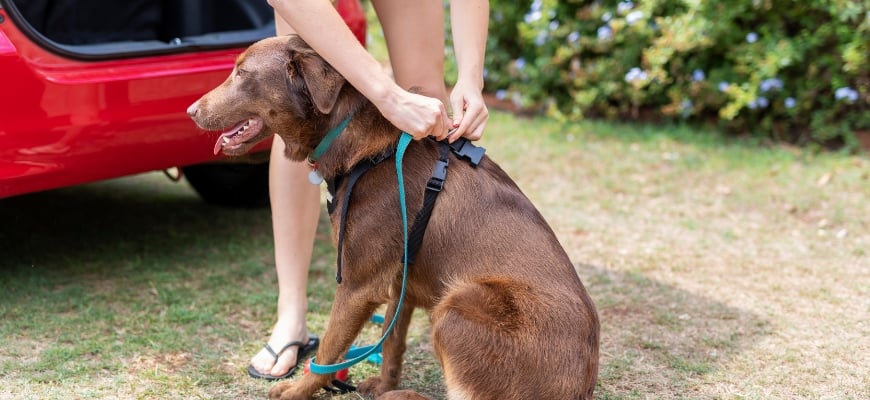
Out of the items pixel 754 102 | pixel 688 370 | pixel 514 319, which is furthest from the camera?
pixel 754 102

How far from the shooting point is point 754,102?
20.1 feet

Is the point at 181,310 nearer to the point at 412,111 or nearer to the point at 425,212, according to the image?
the point at 425,212

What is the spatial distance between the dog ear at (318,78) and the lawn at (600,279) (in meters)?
1.07

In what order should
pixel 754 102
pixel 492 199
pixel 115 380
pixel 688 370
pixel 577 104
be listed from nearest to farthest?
pixel 492 199, pixel 115 380, pixel 688 370, pixel 754 102, pixel 577 104

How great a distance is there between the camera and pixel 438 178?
9.09 ft

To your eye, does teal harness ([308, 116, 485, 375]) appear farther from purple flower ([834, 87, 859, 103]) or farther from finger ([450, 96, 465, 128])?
purple flower ([834, 87, 859, 103])

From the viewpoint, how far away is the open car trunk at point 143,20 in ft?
14.0

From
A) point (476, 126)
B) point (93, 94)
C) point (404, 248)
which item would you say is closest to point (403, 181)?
point (404, 248)

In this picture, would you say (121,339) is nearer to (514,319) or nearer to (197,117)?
(197,117)

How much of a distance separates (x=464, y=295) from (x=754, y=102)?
4191 millimetres

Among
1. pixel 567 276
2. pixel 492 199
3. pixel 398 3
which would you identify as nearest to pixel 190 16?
pixel 398 3

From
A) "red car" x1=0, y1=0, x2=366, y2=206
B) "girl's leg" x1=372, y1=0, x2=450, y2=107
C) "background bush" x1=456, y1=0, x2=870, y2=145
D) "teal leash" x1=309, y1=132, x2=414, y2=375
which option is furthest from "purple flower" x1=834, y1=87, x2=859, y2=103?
"teal leash" x1=309, y1=132, x2=414, y2=375

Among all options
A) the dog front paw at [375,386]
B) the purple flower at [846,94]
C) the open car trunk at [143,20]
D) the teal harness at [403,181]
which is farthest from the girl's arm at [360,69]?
the purple flower at [846,94]

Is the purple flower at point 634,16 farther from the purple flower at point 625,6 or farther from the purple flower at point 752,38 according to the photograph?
the purple flower at point 752,38
